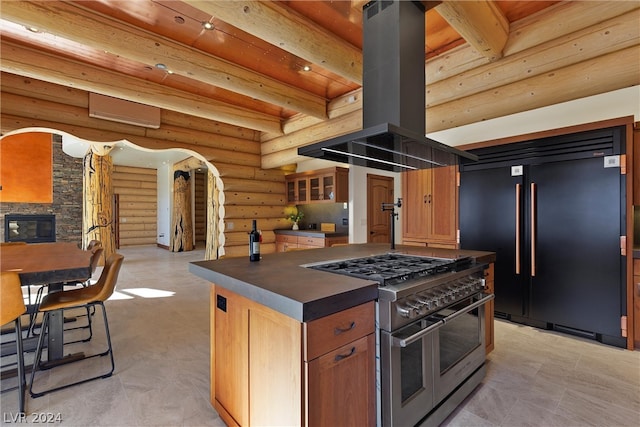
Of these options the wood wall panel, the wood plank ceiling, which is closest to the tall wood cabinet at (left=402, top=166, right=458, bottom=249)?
the wood plank ceiling

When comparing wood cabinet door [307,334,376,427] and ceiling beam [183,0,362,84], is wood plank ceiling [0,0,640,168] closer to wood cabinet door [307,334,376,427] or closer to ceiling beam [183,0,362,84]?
ceiling beam [183,0,362,84]

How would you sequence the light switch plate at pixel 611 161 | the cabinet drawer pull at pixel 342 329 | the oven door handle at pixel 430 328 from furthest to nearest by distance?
the light switch plate at pixel 611 161 < the oven door handle at pixel 430 328 < the cabinet drawer pull at pixel 342 329

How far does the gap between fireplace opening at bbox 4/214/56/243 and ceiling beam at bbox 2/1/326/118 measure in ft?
26.8

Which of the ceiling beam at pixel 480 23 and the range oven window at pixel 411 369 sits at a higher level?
the ceiling beam at pixel 480 23

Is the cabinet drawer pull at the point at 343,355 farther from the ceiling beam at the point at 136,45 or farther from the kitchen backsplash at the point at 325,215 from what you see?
the kitchen backsplash at the point at 325,215

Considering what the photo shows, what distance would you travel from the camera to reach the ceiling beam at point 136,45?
89.0 inches

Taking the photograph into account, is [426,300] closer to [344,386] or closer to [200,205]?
[344,386]

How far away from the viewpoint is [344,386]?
51.1 inches

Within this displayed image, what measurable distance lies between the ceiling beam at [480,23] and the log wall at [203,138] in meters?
4.40

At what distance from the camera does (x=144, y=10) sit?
243 cm

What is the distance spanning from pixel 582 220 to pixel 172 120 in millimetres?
5743

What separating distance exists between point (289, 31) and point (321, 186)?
3.79 metres

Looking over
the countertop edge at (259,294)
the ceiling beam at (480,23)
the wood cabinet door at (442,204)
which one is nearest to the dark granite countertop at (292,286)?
the countertop edge at (259,294)

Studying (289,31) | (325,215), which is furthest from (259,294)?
(325,215)
